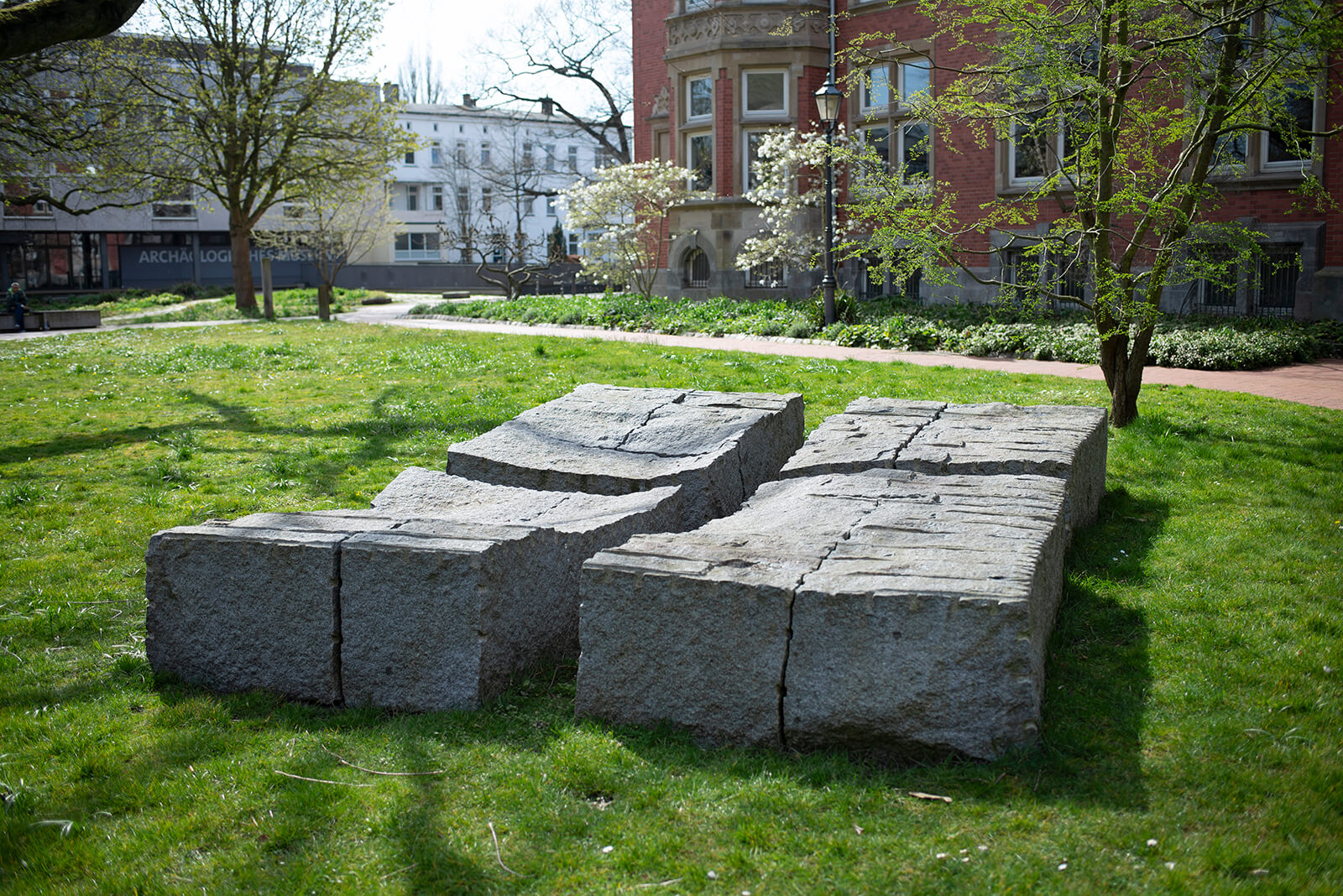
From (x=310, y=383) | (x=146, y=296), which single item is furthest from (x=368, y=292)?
(x=310, y=383)

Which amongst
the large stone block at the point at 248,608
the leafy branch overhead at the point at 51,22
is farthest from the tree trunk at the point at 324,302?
the large stone block at the point at 248,608

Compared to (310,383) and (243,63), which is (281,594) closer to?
(310,383)

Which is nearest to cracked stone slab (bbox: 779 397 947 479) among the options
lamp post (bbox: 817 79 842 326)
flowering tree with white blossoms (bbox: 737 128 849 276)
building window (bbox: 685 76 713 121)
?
lamp post (bbox: 817 79 842 326)

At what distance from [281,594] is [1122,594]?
13.4 ft

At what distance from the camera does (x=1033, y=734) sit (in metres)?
3.77

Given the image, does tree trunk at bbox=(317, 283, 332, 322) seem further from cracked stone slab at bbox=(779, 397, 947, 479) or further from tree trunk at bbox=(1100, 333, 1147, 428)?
cracked stone slab at bbox=(779, 397, 947, 479)

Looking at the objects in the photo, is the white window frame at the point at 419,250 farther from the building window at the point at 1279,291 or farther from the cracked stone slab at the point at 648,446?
the cracked stone slab at the point at 648,446

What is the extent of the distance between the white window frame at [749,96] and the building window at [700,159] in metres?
1.57

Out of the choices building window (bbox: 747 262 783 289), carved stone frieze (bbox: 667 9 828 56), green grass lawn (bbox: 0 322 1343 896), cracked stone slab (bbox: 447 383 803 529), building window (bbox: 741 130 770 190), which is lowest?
green grass lawn (bbox: 0 322 1343 896)

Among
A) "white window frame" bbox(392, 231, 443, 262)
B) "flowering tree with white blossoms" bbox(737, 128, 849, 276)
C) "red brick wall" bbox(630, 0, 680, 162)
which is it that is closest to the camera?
"flowering tree with white blossoms" bbox(737, 128, 849, 276)

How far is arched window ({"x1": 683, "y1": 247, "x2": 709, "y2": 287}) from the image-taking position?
29469mm

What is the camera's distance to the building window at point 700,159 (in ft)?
95.8

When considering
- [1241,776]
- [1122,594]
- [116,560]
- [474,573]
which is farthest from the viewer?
[116,560]

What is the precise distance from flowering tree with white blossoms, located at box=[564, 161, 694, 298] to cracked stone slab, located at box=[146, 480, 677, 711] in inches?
932
